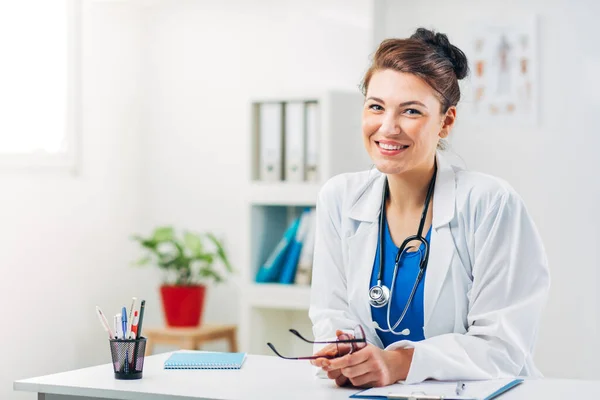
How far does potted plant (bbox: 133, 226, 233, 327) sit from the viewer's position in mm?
4277

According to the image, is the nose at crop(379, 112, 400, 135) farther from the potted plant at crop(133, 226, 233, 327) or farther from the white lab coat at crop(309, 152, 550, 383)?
the potted plant at crop(133, 226, 233, 327)

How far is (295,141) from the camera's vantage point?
4.00m

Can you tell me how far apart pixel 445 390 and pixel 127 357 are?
2.26 feet

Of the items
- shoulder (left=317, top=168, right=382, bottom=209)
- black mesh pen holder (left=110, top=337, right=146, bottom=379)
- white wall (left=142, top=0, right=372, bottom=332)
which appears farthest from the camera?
white wall (left=142, top=0, right=372, bottom=332)

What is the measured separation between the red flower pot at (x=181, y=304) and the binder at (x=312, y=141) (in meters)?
0.83

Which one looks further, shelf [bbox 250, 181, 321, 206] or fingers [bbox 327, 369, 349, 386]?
shelf [bbox 250, 181, 321, 206]

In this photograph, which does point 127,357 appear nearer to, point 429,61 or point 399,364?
point 399,364

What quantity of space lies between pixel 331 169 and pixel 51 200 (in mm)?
1387

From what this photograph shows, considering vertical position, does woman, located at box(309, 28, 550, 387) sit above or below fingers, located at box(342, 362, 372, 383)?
above

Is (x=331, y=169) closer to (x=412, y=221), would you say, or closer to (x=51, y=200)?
(x=51, y=200)

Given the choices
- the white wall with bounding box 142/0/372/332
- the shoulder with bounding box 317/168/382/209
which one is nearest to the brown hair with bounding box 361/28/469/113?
the shoulder with bounding box 317/168/382/209

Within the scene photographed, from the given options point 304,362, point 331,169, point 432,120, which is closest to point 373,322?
point 304,362

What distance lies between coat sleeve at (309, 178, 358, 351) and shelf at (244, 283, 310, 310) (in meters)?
1.69

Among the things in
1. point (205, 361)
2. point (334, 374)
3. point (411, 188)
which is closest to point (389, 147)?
point (411, 188)
